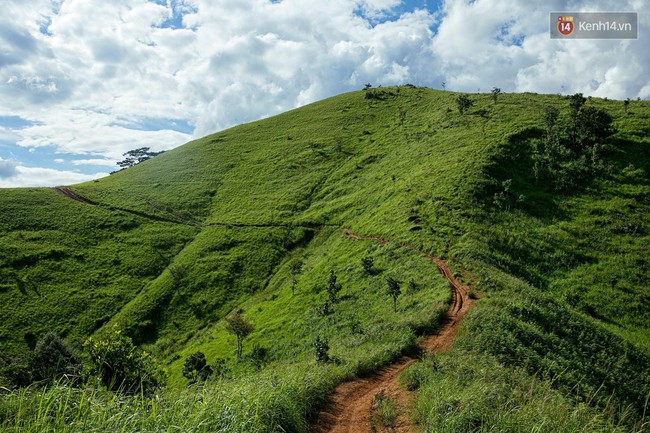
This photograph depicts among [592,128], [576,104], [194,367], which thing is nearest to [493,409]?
[194,367]

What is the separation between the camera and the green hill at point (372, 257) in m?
18.5

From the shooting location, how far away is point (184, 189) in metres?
104

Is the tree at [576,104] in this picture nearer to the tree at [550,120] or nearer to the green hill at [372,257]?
the green hill at [372,257]

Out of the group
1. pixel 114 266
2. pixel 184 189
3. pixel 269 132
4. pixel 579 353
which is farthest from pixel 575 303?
pixel 269 132

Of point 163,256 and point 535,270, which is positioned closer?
point 535,270

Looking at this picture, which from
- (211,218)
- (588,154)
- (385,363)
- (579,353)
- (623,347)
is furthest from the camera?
(211,218)

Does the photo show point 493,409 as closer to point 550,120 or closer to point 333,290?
point 333,290

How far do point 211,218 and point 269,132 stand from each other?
5113 centimetres

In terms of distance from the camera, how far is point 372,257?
48.6 meters

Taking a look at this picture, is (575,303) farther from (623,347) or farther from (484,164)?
(484,164)

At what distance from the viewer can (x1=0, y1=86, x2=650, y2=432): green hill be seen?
60.8ft

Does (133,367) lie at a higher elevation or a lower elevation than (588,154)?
lower

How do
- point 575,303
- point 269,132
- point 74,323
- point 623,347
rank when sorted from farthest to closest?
point 269,132 → point 74,323 → point 575,303 → point 623,347

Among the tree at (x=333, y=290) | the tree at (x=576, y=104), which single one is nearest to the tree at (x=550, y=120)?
the tree at (x=576, y=104)
